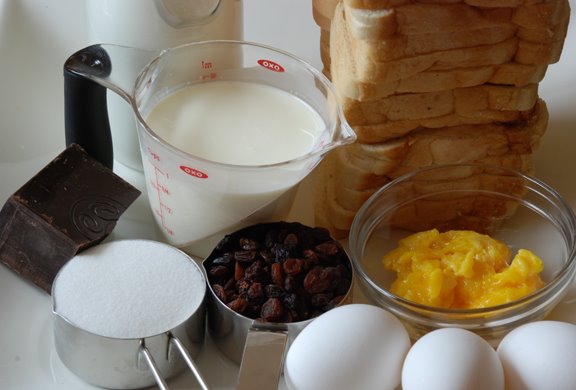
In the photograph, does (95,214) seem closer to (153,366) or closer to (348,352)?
(153,366)

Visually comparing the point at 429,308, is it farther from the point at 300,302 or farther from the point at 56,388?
the point at 56,388

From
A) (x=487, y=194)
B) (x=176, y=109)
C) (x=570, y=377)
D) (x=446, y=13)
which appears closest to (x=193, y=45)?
(x=176, y=109)

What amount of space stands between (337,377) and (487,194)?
0.50 metres

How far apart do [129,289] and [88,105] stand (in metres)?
0.31

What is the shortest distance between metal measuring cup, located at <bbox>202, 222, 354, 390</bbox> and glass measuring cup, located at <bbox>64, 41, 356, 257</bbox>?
6 cm

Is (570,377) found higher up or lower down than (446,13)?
lower down

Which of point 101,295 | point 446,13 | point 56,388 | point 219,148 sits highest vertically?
point 446,13

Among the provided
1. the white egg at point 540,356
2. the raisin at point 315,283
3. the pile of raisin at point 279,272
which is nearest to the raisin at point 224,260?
the pile of raisin at point 279,272

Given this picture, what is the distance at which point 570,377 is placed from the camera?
1.24 metres

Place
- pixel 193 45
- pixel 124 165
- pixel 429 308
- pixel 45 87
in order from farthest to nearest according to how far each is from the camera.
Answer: pixel 45 87 < pixel 124 165 < pixel 193 45 < pixel 429 308

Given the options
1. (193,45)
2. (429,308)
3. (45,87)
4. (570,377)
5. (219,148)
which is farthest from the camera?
(45,87)

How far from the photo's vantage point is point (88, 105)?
1.58 meters

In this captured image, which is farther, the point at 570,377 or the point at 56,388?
the point at 56,388

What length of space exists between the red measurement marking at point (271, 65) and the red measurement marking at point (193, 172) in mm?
266
